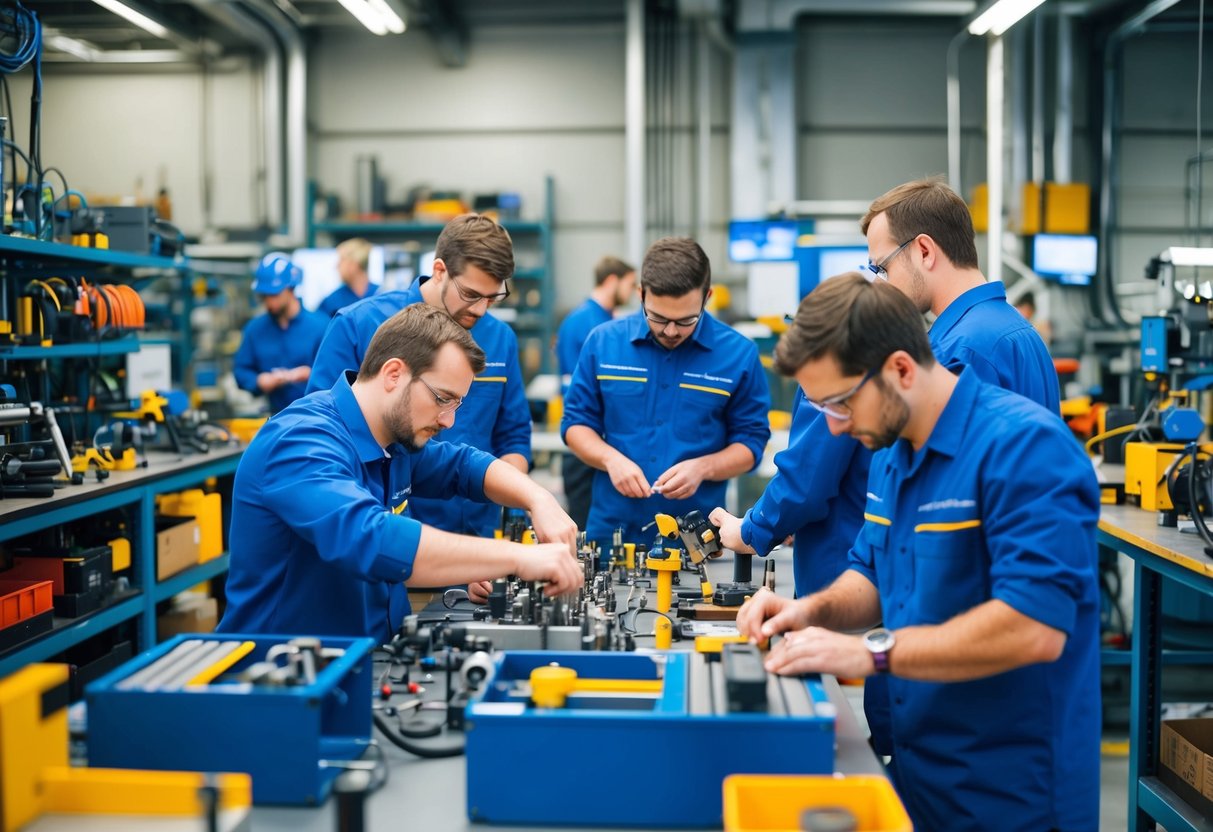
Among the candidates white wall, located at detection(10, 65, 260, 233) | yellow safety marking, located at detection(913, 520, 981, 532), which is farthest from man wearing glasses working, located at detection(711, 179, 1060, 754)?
white wall, located at detection(10, 65, 260, 233)

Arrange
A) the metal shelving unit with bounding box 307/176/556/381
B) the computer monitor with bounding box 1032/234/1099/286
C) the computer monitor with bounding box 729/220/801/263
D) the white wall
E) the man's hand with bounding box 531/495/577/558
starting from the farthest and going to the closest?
the white wall, the metal shelving unit with bounding box 307/176/556/381, the computer monitor with bounding box 1032/234/1099/286, the computer monitor with bounding box 729/220/801/263, the man's hand with bounding box 531/495/577/558

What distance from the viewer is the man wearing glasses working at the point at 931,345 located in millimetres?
1869

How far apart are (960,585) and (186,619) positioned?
346 cm

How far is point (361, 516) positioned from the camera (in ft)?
4.98

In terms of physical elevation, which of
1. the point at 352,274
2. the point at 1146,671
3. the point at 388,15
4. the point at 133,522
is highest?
the point at 388,15

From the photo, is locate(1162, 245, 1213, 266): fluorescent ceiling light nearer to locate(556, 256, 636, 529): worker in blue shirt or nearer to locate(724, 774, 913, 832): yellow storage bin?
locate(556, 256, 636, 529): worker in blue shirt

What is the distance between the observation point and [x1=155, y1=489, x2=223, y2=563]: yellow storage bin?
4047mm

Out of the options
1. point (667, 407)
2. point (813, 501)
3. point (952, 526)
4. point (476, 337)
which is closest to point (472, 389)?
point (476, 337)

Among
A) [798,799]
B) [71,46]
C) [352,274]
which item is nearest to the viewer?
[798,799]

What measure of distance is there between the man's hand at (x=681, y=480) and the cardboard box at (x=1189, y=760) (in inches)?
51.9

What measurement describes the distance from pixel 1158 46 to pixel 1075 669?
804 cm

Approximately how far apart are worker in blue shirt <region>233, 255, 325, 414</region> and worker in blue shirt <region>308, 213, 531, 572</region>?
2730mm

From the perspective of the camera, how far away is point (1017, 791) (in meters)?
1.41

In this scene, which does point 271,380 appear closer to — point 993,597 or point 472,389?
point 472,389
